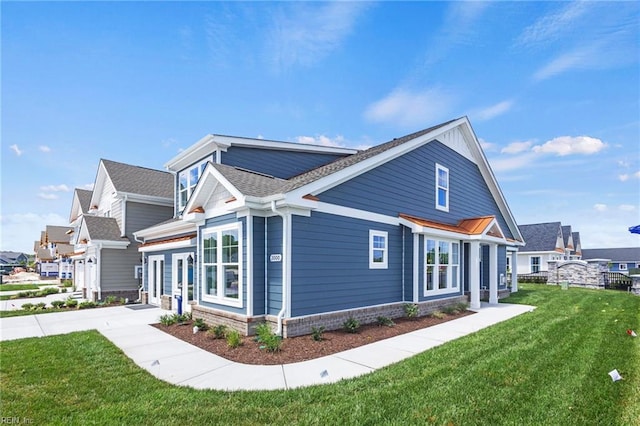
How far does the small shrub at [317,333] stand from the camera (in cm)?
803

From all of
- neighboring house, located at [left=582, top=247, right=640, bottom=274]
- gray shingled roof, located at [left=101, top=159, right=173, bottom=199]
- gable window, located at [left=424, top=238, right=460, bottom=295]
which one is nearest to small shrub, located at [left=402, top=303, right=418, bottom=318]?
gable window, located at [left=424, top=238, right=460, bottom=295]

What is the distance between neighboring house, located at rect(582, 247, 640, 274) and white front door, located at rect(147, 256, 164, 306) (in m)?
Answer: 64.1

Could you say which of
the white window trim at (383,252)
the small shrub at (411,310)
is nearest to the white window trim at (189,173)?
the white window trim at (383,252)

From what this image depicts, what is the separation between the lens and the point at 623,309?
12.8 m

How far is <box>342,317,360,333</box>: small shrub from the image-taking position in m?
8.96

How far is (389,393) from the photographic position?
4.84 meters

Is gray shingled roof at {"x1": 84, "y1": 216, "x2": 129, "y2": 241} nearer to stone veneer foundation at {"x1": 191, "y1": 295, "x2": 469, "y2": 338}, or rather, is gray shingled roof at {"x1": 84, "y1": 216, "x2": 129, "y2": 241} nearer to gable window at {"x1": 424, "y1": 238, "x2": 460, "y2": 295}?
stone veneer foundation at {"x1": 191, "y1": 295, "x2": 469, "y2": 338}

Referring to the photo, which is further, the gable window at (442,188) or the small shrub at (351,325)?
the gable window at (442,188)

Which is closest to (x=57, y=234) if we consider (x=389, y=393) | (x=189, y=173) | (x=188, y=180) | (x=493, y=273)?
(x=188, y=180)

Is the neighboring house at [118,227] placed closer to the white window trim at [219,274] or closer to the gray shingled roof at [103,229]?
the gray shingled roof at [103,229]

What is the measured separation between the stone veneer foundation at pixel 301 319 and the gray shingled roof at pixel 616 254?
6306cm

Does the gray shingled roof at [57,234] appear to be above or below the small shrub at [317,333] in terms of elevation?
above

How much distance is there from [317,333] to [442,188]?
885 centimetres

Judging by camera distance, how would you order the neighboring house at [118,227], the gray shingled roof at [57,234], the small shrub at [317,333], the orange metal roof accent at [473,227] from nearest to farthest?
the small shrub at [317,333] → the orange metal roof accent at [473,227] → the neighboring house at [118,227] → the gray shingled roof at [57,234]
